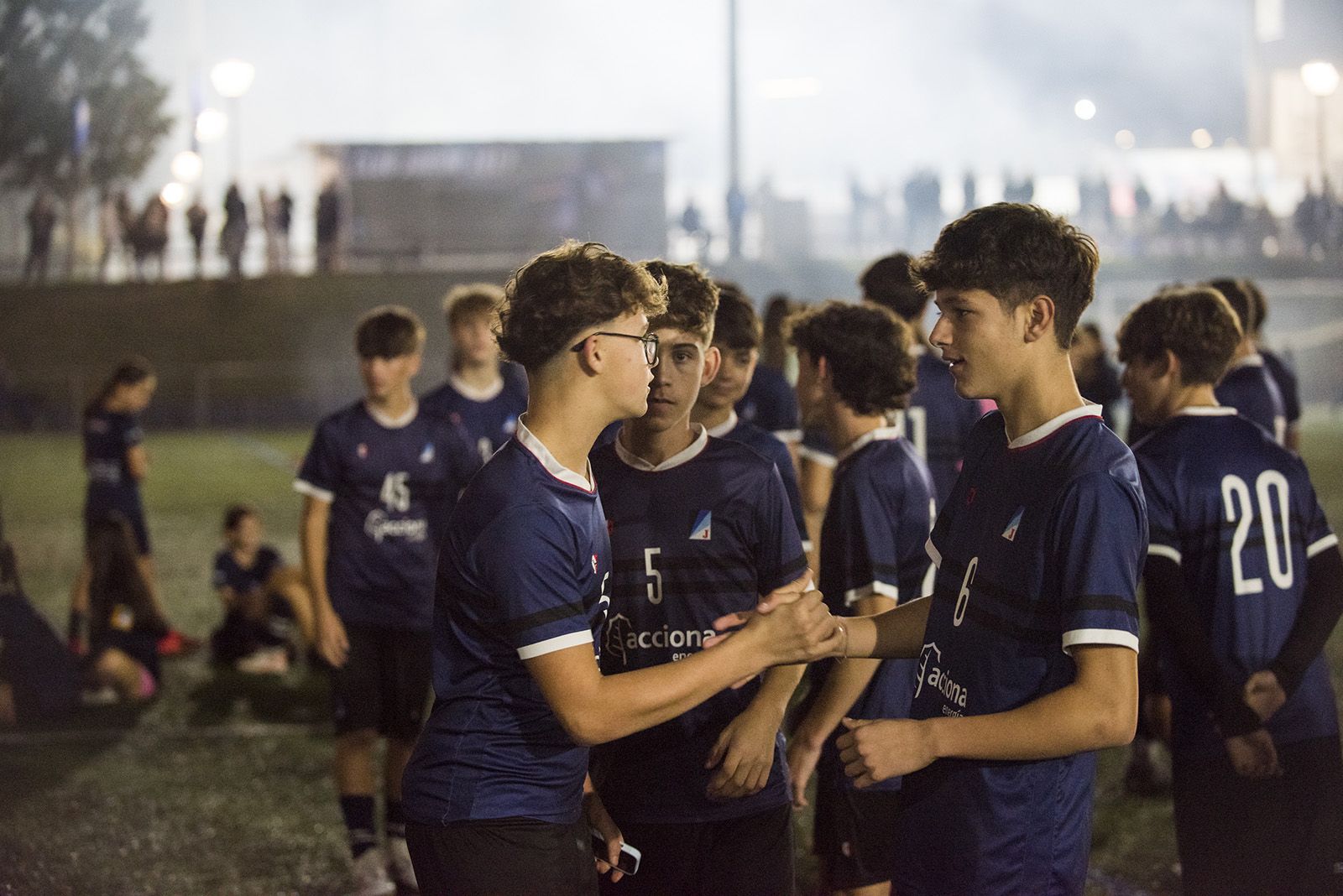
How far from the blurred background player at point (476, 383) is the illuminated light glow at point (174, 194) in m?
26.8

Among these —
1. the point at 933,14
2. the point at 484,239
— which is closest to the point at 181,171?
the point at 484,239

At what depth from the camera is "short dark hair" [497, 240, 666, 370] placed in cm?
250

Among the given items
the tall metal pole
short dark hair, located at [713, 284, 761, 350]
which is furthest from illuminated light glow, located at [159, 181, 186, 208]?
short dark hair, located at [713, 284, 761, 350]

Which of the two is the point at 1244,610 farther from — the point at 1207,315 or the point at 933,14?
the point at 933,14

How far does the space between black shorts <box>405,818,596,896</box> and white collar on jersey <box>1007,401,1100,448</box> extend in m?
1.12

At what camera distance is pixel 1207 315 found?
144 inches

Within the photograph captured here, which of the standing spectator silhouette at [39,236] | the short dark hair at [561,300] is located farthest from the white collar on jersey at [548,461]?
the standing spectator silhouette at [39,236]

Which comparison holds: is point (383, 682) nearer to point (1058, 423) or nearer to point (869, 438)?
point (869, 438)

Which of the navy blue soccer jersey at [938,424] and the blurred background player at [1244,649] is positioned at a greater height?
the navy blue soccer jersey at [938,424]

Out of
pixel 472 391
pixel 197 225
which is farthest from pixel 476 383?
pixel 197 225

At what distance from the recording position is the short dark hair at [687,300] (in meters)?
3.18

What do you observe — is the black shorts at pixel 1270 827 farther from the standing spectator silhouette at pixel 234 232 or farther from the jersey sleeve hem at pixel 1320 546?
the standing spectator silhouette at pixel 234 232

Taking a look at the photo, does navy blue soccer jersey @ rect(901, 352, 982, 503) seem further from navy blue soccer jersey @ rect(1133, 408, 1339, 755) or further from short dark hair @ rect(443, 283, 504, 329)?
short dark hair @ rect(443, 283, 504, 329)

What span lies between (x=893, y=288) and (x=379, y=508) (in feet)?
7.34
